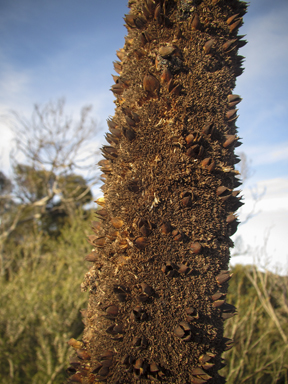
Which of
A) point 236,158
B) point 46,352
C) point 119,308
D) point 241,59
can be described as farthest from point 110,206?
point 46,352

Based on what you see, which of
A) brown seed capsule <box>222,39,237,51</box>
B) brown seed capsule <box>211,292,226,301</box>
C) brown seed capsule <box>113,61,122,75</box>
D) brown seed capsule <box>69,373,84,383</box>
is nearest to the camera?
brown seed capsule <box>211,292,226,301</box>

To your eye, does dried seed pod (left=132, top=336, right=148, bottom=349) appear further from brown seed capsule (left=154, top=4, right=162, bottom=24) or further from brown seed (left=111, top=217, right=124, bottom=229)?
brown seed capsule (left=154, top=4, right=162, bottom=24)

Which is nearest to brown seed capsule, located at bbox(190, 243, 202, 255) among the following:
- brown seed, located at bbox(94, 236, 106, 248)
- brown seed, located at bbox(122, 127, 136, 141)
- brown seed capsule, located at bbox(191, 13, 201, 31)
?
brown seed, located at bbox(94, 236, 106, 248)

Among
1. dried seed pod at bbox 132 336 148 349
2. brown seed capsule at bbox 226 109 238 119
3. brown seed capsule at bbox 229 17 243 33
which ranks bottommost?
dried seed pod at bbox 132 336 148 349

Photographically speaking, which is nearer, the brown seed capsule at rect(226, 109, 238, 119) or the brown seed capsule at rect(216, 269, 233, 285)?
the brown seed capsule at rect(216, 269, 233, 285)

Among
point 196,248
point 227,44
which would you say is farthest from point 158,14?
point 196,248

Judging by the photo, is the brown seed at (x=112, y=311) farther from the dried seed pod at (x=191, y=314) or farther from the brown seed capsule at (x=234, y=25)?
the brown seed capsule at (x=234, y=25)

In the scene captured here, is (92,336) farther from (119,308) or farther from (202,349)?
(202,349)

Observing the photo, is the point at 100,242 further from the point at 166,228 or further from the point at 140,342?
the point at 140,342
